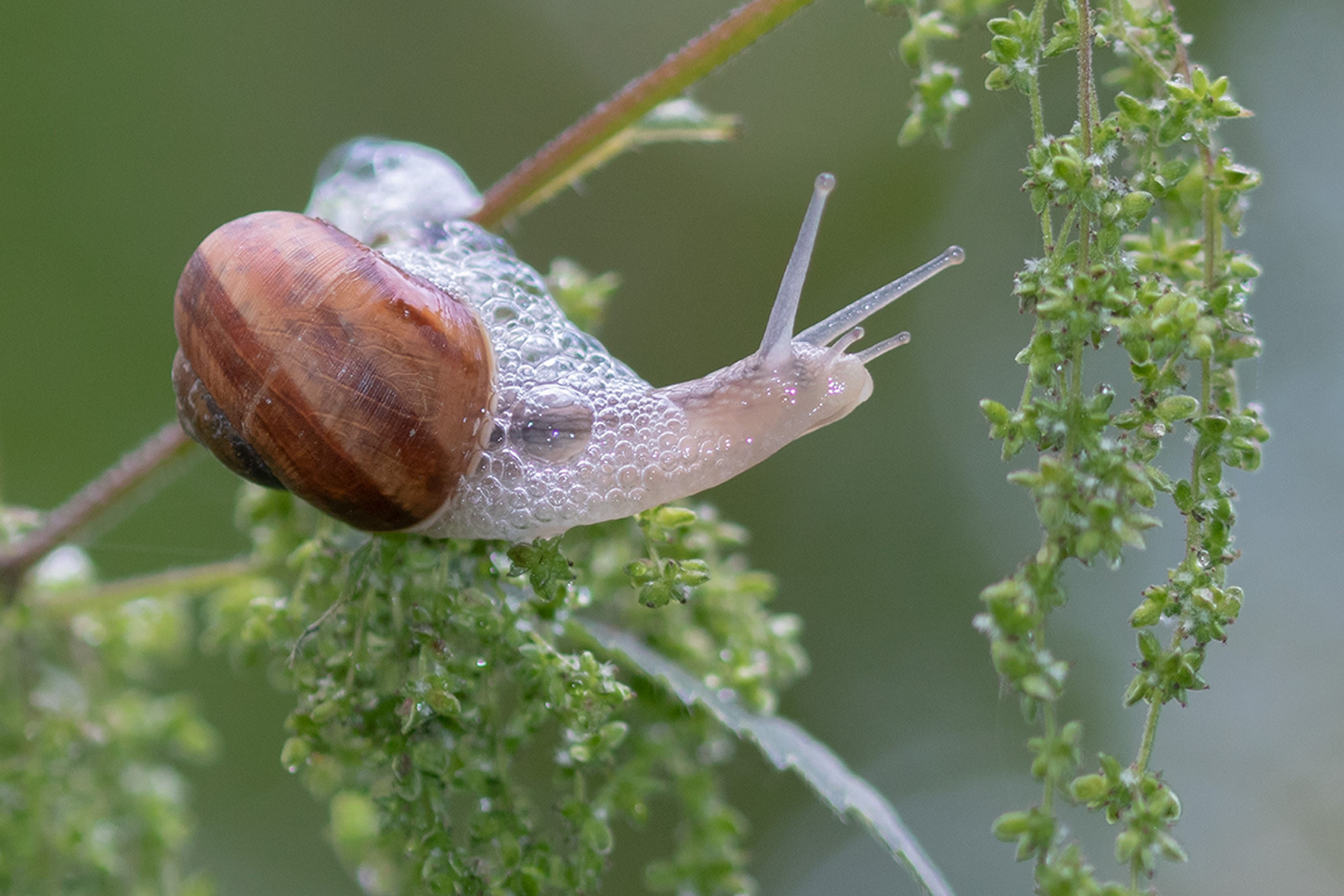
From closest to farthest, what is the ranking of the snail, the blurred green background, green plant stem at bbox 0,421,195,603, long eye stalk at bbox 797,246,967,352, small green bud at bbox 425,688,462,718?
small green bud at bbox 425,688,462,718, the snail, long eye stalk at bbox 797,246,967,352, green plant stem at bbox 0,421,195,603, the blurred green background

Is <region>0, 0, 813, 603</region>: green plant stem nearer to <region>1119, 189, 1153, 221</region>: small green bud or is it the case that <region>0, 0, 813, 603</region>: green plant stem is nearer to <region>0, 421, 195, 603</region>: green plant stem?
<region>0, 421, 195, 603</region>: green plant stem

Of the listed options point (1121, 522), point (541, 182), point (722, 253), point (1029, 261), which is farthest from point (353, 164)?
point (722, 253)

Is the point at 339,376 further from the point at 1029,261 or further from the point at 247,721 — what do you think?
the point at 247,721

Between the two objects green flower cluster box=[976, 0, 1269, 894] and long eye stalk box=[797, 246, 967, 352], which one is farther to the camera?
long eye stalk box=[797, 246, 967, 352]

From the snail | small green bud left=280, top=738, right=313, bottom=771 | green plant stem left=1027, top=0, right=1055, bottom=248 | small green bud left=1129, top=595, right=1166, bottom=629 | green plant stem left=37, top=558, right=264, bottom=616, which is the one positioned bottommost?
green plant stem left=37, top=558, right=264, bottom=616

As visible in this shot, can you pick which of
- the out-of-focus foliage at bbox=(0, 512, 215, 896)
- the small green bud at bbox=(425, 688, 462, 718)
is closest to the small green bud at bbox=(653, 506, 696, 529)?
the small green bud at bbox=(425, 688, 462, 718)

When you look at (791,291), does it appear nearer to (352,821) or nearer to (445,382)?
(445,382)

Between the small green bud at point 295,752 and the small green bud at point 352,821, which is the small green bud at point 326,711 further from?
the small green bud at point 352,821
